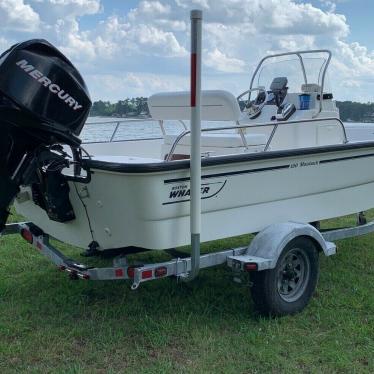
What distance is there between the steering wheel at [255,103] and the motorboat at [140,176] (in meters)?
1.36

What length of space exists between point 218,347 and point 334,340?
0.78 metres

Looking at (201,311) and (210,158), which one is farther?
(201,311)

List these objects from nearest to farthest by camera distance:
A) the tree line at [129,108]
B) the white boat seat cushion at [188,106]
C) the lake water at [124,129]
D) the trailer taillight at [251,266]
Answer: the trailer taillight at [251,266]
the white boat seat cushion at [188,106]
the lake water at [124,129]
the tree line at [129,108]

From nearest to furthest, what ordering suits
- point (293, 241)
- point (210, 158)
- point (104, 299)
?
point (210, 158) < point (293, 241) < point (104, 299)

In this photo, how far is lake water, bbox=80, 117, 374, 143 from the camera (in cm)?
533

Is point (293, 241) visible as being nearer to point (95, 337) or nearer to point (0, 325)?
point (95, 337)

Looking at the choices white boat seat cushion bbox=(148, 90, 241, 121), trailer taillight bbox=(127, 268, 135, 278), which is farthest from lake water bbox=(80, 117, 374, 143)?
trailer taillight bbox=(127, 268, 135, 278)

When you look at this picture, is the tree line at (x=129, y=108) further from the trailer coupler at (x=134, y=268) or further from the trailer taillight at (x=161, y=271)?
the trailer taillight at (x=161, y=271)

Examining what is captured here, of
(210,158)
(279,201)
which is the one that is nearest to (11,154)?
(210,158)

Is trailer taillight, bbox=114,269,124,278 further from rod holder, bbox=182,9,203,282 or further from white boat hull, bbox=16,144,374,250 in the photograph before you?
rod holder, bbox=182,9,203,282

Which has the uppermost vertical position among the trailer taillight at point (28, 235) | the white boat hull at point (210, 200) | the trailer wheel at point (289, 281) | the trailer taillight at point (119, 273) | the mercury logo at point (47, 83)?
the mercury logo at point (47, 83)

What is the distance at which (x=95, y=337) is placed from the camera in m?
3.76

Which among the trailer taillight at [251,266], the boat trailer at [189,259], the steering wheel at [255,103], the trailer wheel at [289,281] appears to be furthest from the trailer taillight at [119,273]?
the steering wheel at [255,103]

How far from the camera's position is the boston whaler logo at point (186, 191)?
3.57 meters
